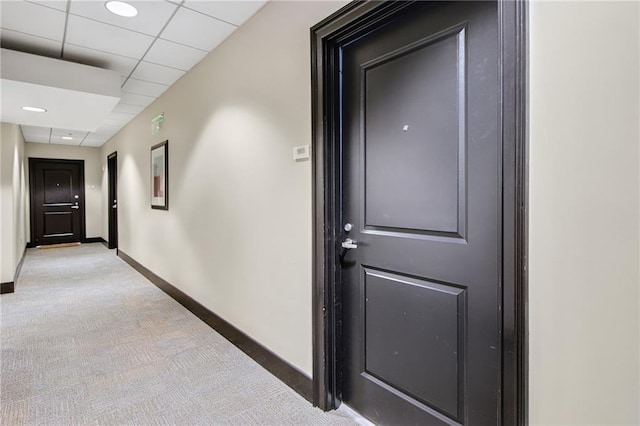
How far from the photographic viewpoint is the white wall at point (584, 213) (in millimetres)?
980

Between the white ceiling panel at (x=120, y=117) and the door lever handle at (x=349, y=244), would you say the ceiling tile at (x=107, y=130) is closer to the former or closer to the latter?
the white ceiling panel at (x=120, y=117)

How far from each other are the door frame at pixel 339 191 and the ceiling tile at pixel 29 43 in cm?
254

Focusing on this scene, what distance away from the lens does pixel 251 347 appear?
259 cm

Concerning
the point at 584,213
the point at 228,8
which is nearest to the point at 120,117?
the point at 228,8

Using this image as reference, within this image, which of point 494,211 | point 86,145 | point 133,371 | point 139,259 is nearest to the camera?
point 494,211

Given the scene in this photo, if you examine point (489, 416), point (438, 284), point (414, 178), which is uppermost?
point (414, 178)

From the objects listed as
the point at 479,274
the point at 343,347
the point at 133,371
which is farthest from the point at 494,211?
the point at 133,371

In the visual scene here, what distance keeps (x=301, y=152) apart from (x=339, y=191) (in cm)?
35

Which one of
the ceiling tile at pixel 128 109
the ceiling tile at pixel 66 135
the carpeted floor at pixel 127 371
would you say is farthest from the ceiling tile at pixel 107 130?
the carpeted floor at pixel 127 371

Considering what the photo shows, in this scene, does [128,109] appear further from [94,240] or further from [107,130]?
[94,240]

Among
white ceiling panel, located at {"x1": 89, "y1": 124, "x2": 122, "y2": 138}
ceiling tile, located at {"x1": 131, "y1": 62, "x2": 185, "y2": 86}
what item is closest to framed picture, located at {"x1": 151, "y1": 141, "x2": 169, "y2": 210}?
ceiling tile, located at {"x1": 131, "y1": 62, "x2": 185, "y2": 86}

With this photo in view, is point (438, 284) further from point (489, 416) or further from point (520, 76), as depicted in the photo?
point (520, 76)

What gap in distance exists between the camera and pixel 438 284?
1.52 meters

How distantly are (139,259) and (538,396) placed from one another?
223 inches
